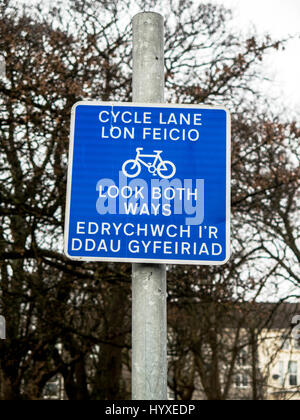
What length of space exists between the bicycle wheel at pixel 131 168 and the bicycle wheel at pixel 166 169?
74 millimetres

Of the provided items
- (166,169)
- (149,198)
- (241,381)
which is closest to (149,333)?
(149,198)

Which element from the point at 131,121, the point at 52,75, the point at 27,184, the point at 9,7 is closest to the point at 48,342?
the point at 27,184

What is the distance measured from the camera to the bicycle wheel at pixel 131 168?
2188 mm

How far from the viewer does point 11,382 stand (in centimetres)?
1284

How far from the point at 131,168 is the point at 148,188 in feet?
0.32

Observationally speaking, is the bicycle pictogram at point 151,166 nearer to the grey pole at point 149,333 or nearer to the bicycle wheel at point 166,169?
the bicycle wheel at point 166,169

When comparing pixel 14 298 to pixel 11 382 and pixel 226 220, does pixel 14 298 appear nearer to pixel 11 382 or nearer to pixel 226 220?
pixel 11 382

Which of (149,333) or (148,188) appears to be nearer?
(149,333)

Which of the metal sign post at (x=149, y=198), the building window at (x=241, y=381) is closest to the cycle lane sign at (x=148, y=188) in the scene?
the metal sign post at (x=149, y=198)

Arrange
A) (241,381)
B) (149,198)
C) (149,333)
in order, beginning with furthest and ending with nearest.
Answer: (241,381) < (149,198) < (149,333)

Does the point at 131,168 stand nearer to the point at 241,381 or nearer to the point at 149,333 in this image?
the point at 149,333

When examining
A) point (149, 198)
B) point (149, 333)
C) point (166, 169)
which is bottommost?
point (149, 333)

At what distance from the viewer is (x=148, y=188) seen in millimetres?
2176
